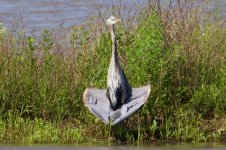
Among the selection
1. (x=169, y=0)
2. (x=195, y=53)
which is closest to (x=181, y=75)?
(x=195, y=53)

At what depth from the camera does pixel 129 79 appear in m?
11.2

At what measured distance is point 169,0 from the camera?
11.9 metres

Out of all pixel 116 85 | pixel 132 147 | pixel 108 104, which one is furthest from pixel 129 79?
pixel 132 147

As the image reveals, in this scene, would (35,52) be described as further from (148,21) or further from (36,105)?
(148,21)

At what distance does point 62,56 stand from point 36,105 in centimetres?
85

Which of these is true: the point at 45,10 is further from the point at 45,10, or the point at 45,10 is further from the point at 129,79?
the point at 129,79

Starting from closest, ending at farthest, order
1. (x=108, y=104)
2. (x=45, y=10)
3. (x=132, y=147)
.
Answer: (x=132, y=147), (x=108, y=104), (x=45, y=10)

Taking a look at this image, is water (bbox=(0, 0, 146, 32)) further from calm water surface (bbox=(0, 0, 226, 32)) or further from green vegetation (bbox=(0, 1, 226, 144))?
green vegetation (bbox=(0, 1, 226, 144))

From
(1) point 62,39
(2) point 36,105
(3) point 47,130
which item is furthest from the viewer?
(1) point 62,39

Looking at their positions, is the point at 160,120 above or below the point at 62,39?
below

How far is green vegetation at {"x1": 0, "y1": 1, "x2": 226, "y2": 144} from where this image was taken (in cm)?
1052

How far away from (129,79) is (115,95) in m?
0.53

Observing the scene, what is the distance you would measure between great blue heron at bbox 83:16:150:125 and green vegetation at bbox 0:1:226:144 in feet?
0.69

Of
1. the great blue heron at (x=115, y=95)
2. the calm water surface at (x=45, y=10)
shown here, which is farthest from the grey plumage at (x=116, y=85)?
the calm water surface at (x=45, y=10)
